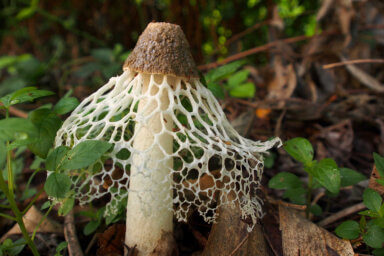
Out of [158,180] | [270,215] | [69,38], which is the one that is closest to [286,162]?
[270,215]

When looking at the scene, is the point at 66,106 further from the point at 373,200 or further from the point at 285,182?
the point at 373,200

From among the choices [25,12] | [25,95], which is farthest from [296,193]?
[25,12]

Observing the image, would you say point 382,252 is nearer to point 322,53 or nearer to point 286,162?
point 286,162

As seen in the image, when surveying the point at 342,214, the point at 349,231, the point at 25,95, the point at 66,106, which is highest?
the point at 25,95

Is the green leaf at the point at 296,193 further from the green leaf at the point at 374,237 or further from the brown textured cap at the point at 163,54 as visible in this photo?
the brown textured cap at the point at 163,54

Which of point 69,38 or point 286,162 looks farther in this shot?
point 69,38

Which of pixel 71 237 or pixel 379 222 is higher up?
pixel 379 222
